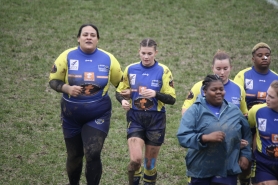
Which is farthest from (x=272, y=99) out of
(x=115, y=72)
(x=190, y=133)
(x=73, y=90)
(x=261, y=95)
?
(x=73, y=90)

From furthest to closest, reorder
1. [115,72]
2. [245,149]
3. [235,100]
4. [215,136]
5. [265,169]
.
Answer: [115,72] → [235,100] → [265,169] → [245,149] → [215,136]

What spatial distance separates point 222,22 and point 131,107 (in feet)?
31.3

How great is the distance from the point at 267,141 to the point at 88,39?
2.88 meters

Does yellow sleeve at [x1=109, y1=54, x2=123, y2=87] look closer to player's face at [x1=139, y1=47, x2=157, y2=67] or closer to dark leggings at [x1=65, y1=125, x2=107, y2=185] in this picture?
player's face at [x1=139, y1=47, x2=157, y2=67]

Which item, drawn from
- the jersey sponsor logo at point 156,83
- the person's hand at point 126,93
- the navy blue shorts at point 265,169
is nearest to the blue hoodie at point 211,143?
the navy blue shorts at point 265,169

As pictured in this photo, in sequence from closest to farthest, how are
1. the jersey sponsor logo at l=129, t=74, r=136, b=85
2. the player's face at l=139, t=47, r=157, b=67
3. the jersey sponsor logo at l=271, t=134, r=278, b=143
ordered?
the jersey sponsor logo at l=271, t=134, r=278, b=143, the player's face at l=139, t=47, r=157, b=67, the jersey sponsor logo at l=129, t=74, r=136, b=85

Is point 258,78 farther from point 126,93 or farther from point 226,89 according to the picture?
point 126,93

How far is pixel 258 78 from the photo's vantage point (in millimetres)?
7617

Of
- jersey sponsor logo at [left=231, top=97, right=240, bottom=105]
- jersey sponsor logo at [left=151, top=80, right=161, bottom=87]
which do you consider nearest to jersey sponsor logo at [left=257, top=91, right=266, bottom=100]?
jersey sponsor logo at [left=231, top=97, right=240, bottom=105]

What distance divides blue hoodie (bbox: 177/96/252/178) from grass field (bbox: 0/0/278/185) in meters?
2.39

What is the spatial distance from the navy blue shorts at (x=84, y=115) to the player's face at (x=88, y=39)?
0.76 meters

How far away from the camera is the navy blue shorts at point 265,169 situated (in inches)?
257

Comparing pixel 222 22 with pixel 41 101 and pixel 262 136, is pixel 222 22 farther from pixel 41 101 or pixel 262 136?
pixel 262 136

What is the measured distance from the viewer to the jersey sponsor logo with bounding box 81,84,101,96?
7309mm
